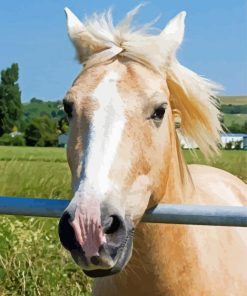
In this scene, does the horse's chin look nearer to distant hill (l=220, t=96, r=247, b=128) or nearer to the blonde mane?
the blonde mane

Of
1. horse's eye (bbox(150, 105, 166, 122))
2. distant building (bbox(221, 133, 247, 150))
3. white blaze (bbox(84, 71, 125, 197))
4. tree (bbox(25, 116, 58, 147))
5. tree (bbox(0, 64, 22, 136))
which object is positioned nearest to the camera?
white blaze (bbox(84, 71, 125, 197))

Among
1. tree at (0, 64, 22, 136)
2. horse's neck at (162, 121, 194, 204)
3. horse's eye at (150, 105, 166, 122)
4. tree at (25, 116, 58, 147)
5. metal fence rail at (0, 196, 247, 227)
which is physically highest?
horse's eye at (150, 105, 166, 122)

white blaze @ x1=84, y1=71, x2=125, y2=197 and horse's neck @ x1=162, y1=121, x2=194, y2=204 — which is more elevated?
white blaze @ x1=84, y1=71, x2=125, y2=197

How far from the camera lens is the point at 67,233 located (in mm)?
2086

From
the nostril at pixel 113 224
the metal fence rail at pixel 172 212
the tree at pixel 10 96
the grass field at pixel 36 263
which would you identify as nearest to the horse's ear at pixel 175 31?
the metal fence rail at pixel 172 212

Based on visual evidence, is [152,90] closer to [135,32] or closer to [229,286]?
[135,32]

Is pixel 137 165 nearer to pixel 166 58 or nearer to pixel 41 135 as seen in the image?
pixel 166 58

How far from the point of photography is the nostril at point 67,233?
6.79 ft

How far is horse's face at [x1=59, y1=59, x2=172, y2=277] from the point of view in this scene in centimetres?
208

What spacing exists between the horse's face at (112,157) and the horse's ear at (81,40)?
0.56 feet

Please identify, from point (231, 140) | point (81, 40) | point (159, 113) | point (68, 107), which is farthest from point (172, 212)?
point (231, 140)

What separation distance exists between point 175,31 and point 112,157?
0.89m

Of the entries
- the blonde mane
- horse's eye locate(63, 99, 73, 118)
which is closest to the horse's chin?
horse's eye locate(63, 99, 73, 118)

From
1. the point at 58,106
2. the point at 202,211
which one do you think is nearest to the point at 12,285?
the point at 58,106
